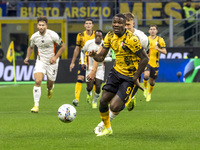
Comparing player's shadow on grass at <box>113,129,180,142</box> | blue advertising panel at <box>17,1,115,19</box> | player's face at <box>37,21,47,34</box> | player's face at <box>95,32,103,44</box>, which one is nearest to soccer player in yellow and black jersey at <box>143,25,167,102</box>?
player's face at <box>95,32,103,44</box>

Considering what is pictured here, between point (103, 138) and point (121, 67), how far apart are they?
4.12 feet

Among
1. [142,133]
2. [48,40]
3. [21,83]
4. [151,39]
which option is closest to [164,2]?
[21,83]

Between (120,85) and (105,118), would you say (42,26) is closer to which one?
(120,85)

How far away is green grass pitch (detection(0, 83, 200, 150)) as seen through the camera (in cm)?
841

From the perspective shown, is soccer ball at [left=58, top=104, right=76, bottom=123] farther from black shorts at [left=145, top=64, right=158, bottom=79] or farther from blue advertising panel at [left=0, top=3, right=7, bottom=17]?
blue advertising panel at [left=0, top=3, right=7, bottom=17]

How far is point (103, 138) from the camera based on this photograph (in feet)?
29.8

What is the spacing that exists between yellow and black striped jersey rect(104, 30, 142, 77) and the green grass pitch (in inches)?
44.6

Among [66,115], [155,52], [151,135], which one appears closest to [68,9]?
[155,52]

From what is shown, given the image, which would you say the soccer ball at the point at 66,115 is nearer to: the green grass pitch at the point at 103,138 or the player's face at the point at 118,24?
Answer: the green grass pitch at the point at 103,138

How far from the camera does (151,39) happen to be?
1923 cm

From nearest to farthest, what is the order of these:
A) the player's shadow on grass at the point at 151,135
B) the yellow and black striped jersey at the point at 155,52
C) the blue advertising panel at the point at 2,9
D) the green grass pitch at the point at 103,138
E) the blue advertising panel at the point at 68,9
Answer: the green grass pitch at the point at 103,138
the player's shadow on grass at the point at 151,135
the yellow and black striped jersey at the point at 155,52
the blue advertising panel at the point at 68,9
the blue advertising panel at the point at 2,9

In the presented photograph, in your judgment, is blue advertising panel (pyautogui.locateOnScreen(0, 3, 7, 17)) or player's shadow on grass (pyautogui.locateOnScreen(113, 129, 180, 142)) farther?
blue advertising panel (pyautogui.locateOnScreen(0, 3, 7, 17))

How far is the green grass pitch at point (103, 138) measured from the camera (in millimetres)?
8414

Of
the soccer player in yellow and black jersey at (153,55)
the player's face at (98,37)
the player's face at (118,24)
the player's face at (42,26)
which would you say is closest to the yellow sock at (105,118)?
the player's face at (118,24)
